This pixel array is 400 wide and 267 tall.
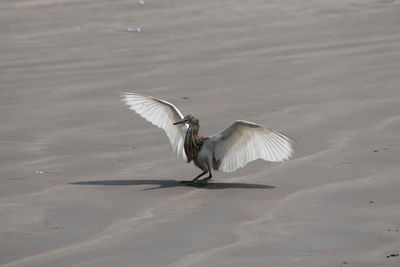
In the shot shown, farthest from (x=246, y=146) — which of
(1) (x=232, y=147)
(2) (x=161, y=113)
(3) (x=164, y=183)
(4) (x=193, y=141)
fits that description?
(2) (x=161, y=113)

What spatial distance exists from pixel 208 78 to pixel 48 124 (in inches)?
103

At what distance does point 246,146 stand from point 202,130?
5.65 feet

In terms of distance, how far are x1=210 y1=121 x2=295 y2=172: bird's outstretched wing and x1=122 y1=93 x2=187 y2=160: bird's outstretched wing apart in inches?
16.4

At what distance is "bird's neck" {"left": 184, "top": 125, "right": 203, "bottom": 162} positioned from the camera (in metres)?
7.06

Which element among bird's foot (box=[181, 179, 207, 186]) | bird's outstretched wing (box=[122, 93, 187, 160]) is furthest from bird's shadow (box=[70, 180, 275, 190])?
bird's outstretched wing (box=[122, 93, 187, 160])

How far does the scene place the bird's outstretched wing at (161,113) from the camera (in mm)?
7430

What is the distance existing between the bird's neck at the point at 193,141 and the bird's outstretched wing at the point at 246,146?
104 mm

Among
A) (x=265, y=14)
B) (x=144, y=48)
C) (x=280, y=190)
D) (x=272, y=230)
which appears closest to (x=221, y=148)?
(x=280, y=190)

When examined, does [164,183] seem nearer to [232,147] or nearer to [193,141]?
[193,141]

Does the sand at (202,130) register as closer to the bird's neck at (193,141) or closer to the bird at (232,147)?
the bird at (232,147)

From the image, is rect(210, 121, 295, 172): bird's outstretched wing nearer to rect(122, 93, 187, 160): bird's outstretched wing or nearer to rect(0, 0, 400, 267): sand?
rect(0, 0, 400, 267): sand

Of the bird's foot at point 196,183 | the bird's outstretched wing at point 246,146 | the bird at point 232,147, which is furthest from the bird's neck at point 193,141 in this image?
the bird's foot at point 196,183

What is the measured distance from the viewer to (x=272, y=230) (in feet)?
18.2

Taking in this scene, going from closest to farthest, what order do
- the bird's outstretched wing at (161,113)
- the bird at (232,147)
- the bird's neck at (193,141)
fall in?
the bird at (232,147) → the bird's neck at (193,141) → the bird's outstretched wing at (161,113)
